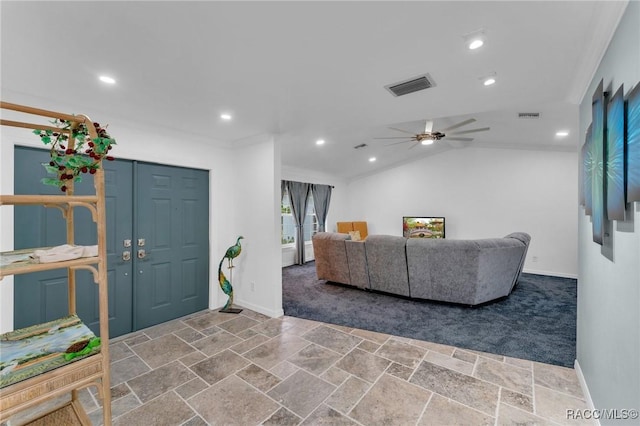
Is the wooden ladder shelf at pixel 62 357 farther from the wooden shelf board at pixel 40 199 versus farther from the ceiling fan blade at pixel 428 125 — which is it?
the ceiling fan blade at pixel 428 125

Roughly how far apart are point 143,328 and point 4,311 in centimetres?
122

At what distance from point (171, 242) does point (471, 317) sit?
13.3ft

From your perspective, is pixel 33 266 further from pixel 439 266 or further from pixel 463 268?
pixel 463 268

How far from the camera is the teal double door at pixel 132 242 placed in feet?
8.23

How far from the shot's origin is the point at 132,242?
317 cm

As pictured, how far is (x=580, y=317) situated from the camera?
2273mm

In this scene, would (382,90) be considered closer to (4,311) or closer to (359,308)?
(359,308)

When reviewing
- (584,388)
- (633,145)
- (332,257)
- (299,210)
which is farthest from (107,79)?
(299,210)

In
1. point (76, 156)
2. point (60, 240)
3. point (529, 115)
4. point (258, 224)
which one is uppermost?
point (529, 115)

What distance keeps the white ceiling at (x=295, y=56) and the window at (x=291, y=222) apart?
3938 millimetres

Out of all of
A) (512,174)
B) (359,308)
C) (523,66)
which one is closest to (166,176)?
(359,308)

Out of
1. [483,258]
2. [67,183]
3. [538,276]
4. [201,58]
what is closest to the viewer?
[67,183]

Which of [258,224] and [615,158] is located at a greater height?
[615,158]

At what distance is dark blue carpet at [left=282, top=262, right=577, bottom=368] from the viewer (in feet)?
9.45
